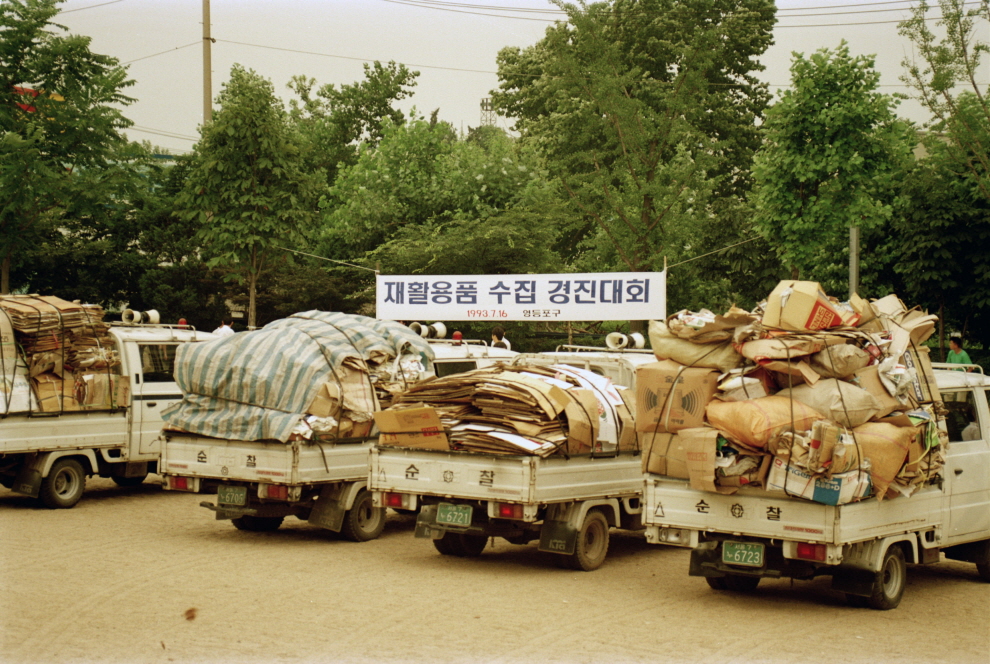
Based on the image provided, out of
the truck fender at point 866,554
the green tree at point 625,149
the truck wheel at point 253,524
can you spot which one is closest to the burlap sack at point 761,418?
the truck fender at point 866,554

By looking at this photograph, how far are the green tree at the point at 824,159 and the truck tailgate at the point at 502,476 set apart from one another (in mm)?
8673

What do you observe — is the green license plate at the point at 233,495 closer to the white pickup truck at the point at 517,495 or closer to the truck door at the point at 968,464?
the white pickup truck at the point at 517,495

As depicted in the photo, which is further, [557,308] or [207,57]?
[207,57]

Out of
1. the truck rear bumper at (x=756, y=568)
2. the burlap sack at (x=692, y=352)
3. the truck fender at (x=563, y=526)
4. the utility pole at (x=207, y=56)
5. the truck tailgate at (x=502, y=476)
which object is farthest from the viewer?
the utility pole at (x=207, y=56)

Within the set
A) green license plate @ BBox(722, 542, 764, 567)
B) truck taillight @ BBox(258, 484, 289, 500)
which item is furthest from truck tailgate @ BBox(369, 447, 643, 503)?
green license plate @ BBox(722, 542, 764, 567)

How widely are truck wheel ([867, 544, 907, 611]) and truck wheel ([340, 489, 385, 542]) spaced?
5016 mm

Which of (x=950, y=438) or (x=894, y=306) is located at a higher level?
(x=894, y=306)

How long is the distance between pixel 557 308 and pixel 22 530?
7.41 meters

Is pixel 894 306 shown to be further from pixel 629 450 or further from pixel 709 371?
pixel 629 450

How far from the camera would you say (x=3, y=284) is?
2178 cm

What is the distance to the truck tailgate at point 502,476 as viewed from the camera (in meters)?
9.10

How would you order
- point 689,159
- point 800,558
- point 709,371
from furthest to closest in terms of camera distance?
point 689,159
point 709,371
point 800,558

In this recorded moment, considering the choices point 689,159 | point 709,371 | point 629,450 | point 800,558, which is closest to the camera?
point 800,558

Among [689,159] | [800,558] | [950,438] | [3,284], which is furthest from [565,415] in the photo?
[3,284]
